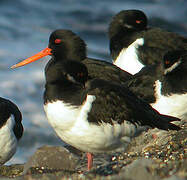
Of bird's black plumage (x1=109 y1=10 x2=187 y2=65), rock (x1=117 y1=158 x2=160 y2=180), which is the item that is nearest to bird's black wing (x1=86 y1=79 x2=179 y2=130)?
rock (x1=117 y1=158 x2=160 y2=180)

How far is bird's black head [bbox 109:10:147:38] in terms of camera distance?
9.64m

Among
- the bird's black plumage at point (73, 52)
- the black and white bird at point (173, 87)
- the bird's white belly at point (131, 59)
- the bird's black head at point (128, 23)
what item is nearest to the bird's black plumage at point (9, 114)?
the bird's black plumage at point (73, 52)

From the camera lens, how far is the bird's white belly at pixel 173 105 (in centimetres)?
708

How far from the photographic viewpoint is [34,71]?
47.5 feet

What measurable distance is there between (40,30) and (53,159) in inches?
420

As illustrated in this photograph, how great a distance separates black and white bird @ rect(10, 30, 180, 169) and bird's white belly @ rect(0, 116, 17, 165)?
113 centimetres

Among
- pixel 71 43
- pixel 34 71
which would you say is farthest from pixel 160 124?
pixel 34 71

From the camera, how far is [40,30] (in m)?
17.1

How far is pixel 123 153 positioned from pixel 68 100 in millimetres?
1465

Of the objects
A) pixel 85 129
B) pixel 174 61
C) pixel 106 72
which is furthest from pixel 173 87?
pixel 85 129

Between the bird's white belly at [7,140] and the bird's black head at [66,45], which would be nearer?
the bird's white belly at [7,140]

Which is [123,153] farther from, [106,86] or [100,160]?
[106,86]

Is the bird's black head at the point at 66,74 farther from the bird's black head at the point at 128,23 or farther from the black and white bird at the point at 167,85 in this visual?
the bird's black head at the point at 128,23

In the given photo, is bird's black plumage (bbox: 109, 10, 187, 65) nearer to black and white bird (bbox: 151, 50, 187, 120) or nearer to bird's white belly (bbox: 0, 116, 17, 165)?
black and white bird (bbox: 151, 50, 187, 120)
